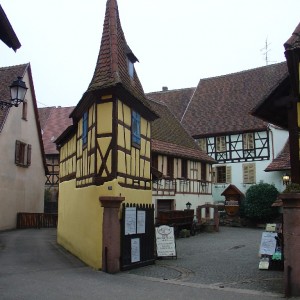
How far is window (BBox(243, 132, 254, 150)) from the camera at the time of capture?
35619mm

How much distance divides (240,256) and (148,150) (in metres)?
5.08

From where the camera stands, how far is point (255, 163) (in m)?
35.0

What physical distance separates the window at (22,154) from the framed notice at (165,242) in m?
14.6

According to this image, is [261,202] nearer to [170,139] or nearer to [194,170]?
[194,170]

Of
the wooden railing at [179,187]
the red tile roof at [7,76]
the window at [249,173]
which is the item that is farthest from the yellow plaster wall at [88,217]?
the window at [249,173]

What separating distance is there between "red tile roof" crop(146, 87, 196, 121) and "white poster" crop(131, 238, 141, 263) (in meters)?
28.5

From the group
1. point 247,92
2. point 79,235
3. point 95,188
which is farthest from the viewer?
point 247,92

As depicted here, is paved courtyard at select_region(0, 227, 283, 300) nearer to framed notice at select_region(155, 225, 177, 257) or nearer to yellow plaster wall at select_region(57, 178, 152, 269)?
framed notice at select_region(155, 225, 177, 257)

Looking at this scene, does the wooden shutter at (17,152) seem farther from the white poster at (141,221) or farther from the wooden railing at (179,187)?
the white poster at (141,221)

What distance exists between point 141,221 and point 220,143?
24.5 metres

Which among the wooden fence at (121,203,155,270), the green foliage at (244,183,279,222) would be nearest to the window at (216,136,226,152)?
the green foliage at (244,183,279,222)

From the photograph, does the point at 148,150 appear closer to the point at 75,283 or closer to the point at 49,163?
the point at 75,283

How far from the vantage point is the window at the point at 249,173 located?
3500 centimetres

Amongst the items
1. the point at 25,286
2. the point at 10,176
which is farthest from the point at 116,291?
the point at 10,176
